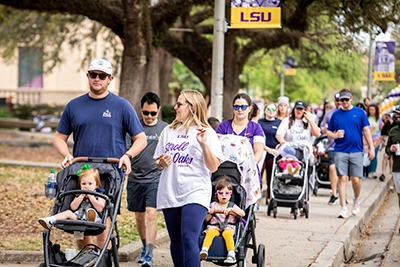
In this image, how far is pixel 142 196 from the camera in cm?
643

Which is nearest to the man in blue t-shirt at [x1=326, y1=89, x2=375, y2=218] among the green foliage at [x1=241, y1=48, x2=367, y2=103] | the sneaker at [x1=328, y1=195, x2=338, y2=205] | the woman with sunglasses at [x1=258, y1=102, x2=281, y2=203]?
the woman with sunglasses at [x1=258, y1=102, x2=281, y2=203]

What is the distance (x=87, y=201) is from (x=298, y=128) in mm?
6112

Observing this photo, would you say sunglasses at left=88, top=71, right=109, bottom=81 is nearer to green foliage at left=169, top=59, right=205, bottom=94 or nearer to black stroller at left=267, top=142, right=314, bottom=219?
black stroller at left=267, top=142, right=314, bottom=219

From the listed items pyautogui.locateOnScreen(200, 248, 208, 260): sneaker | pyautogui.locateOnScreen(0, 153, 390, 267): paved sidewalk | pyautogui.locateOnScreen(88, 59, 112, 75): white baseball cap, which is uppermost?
pyautogui.locateOnScreen(88, 59, 112, 75): white baseball cap

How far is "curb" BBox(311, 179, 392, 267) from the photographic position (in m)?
6.81

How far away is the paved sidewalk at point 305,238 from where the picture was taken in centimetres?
663

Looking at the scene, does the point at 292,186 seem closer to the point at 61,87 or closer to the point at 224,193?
the point at 224,193

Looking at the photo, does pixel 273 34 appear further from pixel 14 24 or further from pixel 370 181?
pixel 14 24

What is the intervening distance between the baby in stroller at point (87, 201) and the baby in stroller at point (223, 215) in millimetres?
1137

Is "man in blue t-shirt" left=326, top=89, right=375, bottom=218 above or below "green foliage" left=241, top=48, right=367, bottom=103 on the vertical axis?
below

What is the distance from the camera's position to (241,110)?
20.8ft

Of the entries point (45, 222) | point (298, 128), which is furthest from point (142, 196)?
point (298, 128)

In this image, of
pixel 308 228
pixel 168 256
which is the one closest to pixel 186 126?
pixel 168 256

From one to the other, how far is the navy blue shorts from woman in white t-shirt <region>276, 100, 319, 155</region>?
4.07m
